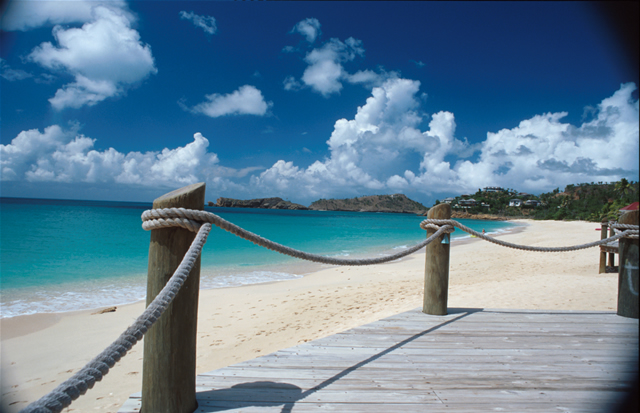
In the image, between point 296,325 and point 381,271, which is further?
point 381,271

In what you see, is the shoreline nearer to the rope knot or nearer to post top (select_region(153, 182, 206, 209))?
post top (select_region(153, 182, 206, 209))

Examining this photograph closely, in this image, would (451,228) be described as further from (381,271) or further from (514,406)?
(381,271)

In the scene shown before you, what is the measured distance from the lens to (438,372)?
2326 mm

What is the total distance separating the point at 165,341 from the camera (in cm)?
158

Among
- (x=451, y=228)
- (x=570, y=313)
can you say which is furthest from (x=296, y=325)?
(x=570, y=313)

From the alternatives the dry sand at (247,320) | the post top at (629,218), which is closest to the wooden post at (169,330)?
the dry sand at (247,320)

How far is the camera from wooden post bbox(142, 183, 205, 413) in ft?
5.21

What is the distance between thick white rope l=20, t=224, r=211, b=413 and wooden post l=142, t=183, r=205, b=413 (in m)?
0.15

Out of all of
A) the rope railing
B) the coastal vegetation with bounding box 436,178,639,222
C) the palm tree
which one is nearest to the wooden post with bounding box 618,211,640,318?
the palm tree

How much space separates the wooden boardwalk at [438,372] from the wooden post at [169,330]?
0.28 metres

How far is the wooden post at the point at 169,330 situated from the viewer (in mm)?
1588

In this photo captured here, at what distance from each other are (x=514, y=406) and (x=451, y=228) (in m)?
1.84

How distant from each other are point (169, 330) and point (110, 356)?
1.72 feet

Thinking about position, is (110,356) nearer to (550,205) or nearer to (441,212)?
(441,212)
